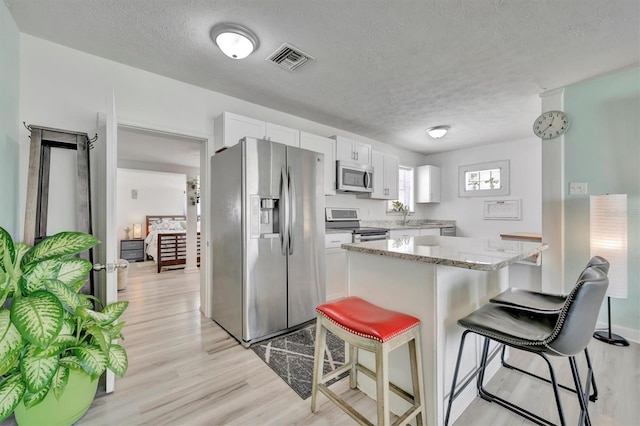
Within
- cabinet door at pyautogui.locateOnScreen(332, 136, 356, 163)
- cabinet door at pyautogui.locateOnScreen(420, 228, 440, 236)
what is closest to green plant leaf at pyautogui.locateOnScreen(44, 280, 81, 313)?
cabinet door at pyautogui.locateOnScreen(332, 136, 356, 163)

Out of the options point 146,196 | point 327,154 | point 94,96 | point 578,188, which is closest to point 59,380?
point 94,96

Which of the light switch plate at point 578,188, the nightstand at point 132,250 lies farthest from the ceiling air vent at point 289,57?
the nightstand at point 132,250

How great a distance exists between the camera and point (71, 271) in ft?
4.63

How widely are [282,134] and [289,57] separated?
3.43 ft

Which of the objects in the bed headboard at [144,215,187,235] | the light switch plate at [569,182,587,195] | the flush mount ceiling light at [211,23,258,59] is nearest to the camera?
the flush mount ceiling light at [211,23,258,59]

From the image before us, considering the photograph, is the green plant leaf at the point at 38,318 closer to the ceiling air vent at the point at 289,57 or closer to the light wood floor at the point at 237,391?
the light wood floor at the point at 237,391

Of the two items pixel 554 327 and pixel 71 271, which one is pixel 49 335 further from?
pixel 554 327

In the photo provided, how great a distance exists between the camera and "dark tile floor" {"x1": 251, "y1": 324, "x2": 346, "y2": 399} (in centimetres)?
188

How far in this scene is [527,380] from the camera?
1859 mm

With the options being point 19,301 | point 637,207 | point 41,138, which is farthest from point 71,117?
point 637,207

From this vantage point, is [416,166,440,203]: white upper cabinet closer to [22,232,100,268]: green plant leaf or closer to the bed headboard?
[22,232,100,268]: green plant leaf

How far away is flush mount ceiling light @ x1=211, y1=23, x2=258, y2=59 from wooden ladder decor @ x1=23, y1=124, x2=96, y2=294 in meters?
1.32

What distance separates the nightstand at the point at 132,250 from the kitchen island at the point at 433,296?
6517mm

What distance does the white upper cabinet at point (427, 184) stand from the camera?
5556 mm
